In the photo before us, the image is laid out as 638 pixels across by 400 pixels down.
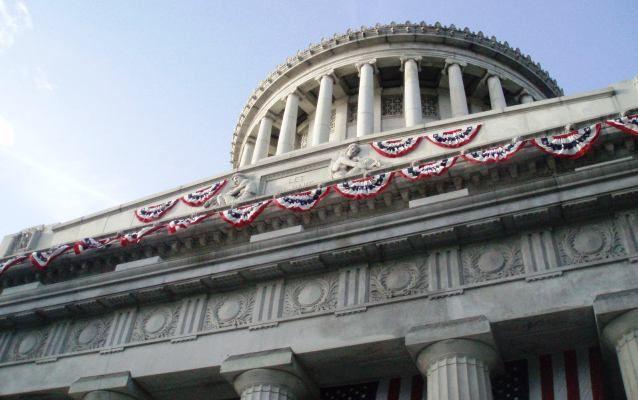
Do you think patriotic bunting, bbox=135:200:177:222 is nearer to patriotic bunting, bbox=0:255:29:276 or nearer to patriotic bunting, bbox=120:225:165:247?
patriotic bunting, bbox=120:225:165:247

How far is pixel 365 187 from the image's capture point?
17.4 m

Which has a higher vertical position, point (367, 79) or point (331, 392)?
point (367, 79)

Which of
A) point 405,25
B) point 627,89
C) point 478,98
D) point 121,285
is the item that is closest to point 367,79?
point 405,25

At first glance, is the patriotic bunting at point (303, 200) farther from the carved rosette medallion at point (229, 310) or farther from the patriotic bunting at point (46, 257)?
the patriotic bunting at point (46, 257)

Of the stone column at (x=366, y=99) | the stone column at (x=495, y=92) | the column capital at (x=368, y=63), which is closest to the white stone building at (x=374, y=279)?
the stone column at (x=366, y=99)

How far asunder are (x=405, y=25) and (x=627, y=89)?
20.0 m

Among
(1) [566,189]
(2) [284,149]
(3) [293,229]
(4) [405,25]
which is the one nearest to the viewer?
(1) [566,189]

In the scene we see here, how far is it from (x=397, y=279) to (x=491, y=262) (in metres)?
2.32

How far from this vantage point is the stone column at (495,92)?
34500mm

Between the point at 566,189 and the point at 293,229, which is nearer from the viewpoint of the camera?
the point at 566,189

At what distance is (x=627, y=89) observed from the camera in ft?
60.7

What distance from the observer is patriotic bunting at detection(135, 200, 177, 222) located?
2206 cm

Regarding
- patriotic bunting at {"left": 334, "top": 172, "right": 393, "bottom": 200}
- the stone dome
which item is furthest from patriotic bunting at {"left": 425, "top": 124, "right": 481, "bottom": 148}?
the stone dome

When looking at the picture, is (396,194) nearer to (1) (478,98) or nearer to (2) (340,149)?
(2) (340,149)
